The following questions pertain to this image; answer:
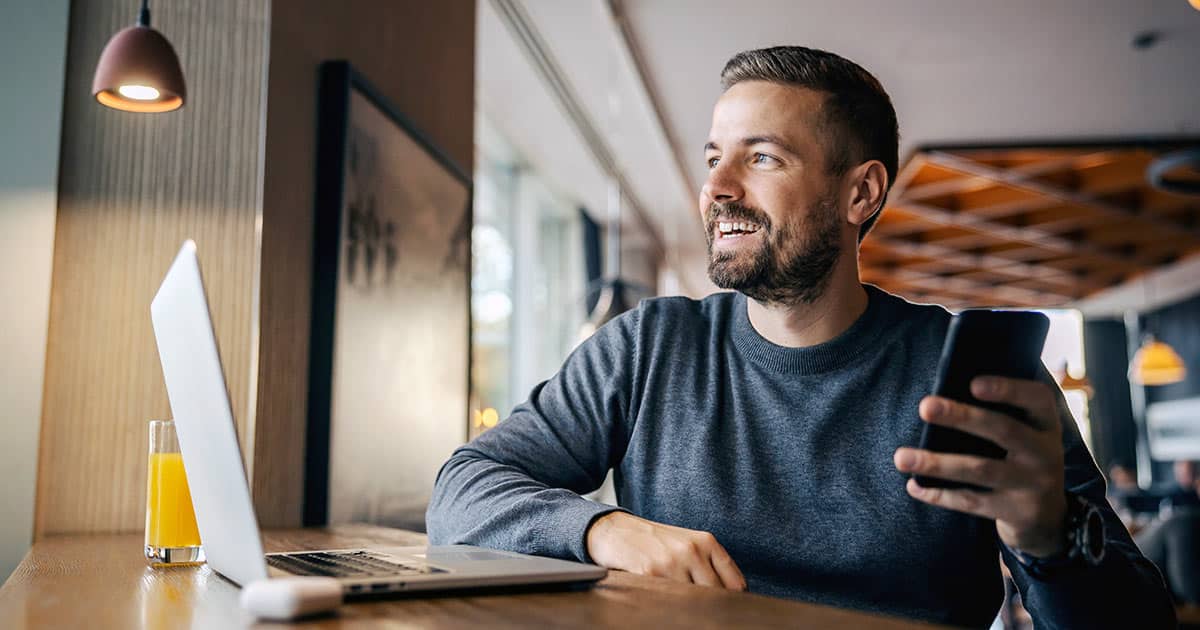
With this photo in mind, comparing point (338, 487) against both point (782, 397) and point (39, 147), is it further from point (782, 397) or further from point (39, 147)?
point (782, 397)

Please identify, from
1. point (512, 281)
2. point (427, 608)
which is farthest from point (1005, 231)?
Result: point (427, 608)

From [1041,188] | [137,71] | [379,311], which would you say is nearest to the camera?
[137,71]

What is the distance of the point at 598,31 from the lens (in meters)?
4.20

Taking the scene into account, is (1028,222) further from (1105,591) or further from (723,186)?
(1105,591)

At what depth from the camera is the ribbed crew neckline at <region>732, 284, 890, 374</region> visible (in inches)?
55.0

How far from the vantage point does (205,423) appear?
88cm

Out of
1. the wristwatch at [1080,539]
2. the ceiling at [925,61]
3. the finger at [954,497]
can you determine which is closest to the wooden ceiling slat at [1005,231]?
the ceiling at [925,61]

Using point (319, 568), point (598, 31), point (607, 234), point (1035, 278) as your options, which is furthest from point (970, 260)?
point (319, 568)

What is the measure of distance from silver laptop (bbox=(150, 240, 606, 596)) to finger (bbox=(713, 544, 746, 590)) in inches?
5.7

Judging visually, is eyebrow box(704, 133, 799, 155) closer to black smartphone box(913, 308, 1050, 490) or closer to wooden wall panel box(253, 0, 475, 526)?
black smartphone box(913, 308, 1050, 490)

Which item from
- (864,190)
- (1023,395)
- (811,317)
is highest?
(864,190)

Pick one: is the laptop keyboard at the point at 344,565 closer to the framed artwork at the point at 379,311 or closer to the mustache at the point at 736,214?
the mustache at the point at 736,214

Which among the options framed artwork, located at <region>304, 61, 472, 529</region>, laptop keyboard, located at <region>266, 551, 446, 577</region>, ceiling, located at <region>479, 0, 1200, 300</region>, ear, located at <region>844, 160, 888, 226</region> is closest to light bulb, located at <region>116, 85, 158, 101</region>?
framed artwork, located at <region>304, 61, 472, 529</region>

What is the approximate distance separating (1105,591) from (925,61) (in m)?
3.77
